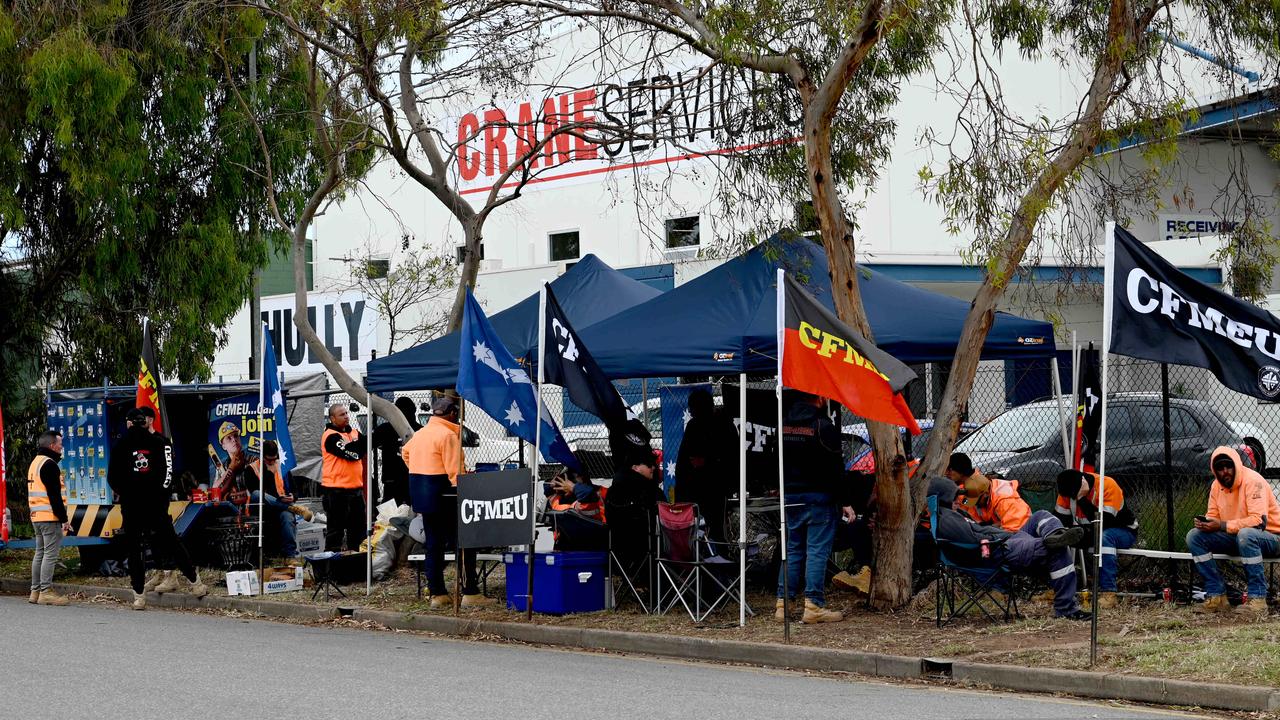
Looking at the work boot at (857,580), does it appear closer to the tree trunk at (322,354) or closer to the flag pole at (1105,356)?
the flag pole at (1105,356)

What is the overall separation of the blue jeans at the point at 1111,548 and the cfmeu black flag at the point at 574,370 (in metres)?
4.32

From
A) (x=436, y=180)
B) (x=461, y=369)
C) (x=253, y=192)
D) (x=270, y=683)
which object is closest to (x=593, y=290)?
(x=436, y=180)

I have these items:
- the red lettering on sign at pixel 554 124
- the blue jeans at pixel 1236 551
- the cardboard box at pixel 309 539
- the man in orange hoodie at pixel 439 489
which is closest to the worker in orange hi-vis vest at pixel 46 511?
the cardboard box at pixel 309 539

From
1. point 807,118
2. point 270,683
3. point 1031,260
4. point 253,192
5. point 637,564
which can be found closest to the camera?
point 270,683

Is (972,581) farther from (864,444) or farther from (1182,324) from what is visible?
(864,444)

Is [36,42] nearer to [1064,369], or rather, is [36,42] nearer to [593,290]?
[593,290]

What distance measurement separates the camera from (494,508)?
514 inches

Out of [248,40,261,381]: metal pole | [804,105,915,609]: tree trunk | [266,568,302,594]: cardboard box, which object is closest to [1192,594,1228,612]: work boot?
[804,105,915,609]: tree trunk

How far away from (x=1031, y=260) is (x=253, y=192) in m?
11.6

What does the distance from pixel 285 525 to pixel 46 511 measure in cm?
312

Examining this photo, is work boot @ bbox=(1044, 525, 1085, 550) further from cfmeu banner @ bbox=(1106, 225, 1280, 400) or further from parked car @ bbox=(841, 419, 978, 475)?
parked car @ bbox=(841, 419, 978, 475)

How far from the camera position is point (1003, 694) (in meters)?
9.41

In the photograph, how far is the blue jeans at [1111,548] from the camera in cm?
1230

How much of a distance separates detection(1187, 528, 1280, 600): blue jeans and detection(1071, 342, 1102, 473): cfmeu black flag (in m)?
2.09
